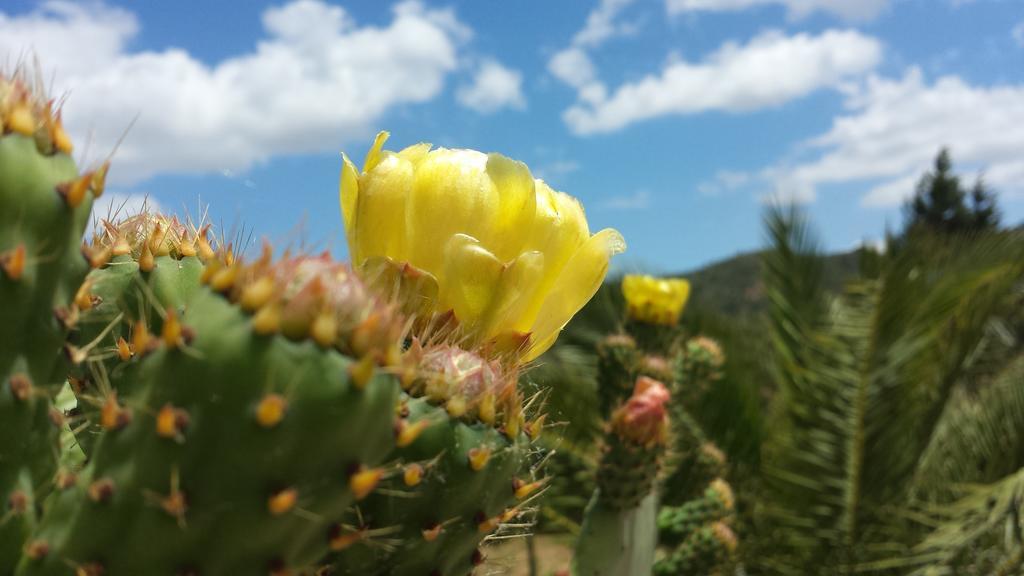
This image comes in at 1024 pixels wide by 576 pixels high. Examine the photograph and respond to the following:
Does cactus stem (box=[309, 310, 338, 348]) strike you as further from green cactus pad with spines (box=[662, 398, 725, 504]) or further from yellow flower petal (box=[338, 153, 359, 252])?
green cactus pad with spines (box=[662, 398, 725, 504])

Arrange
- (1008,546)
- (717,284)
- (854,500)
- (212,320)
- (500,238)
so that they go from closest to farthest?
1. (212,320)
2. (500,238)
3. (1008,546)
4. (854,500)
5. (717,284)

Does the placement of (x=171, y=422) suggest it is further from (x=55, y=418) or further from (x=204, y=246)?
(x=204, y=246)

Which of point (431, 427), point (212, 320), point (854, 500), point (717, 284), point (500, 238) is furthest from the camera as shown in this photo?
point (717, 284)

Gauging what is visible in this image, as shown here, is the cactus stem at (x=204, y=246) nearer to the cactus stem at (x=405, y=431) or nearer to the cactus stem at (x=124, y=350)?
the cactus stem at (x=124, y=350)

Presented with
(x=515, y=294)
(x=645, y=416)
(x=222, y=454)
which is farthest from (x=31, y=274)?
(x=645, y=416)

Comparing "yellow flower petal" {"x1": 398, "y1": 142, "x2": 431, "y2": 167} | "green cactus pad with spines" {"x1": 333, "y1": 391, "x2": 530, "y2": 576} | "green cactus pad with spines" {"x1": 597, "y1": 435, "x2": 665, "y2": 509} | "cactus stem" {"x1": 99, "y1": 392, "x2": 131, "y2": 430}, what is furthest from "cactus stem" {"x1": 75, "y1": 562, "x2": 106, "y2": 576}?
"green cactus pad with spines" {"x1": 597, "y1": 435, "x2": 665, "y2": 509}

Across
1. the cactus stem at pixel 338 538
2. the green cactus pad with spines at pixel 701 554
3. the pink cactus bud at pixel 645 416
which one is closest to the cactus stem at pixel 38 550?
the cactus stem at pixel 338 538

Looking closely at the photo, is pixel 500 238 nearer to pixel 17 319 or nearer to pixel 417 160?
pixel 417 160

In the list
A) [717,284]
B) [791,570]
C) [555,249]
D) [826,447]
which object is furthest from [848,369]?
[717,284]
